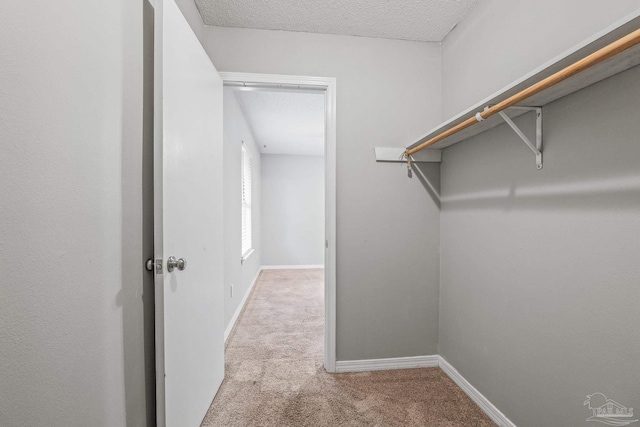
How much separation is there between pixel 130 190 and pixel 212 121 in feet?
2.47

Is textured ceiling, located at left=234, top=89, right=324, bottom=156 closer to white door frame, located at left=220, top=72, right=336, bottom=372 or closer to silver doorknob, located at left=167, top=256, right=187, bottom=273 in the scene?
white door frame, located at left=220, top=72, right=336, bottom=372

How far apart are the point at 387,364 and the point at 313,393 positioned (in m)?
0.60

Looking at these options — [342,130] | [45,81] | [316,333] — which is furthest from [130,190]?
[316,333]

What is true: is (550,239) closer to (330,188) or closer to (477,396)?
(477,396)

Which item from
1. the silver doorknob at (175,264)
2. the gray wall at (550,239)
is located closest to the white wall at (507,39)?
the gray wall at (550,239)

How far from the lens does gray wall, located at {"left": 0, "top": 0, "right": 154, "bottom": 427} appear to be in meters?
0.58

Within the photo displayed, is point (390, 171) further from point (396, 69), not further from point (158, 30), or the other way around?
point (158, 30)

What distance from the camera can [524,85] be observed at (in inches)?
39.9

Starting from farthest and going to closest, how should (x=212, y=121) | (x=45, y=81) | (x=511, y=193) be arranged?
(x=212, y=121) < (x=511, y=193) < (x=45, y=81)

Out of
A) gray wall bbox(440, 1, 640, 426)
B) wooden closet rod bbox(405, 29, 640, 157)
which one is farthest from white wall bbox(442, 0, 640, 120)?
wooden closet rod bbox(405, 29, 640, 157)

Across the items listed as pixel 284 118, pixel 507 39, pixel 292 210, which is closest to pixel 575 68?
pixel 507 39

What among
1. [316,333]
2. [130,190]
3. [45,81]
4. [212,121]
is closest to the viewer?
[45,81]

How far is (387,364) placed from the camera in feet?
6.34

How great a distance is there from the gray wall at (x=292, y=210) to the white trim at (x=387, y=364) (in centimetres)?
386
